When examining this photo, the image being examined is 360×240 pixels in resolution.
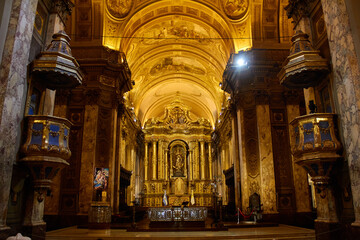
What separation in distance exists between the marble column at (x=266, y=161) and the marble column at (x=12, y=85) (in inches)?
364

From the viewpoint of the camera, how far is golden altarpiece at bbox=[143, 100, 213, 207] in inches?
992

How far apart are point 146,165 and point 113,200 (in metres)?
12.0

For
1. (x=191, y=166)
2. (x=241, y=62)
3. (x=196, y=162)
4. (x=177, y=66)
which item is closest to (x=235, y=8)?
(x=241, y=62)

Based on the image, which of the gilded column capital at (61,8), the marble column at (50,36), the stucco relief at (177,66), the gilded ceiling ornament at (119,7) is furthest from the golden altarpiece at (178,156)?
the gilded column capital at (61,8)

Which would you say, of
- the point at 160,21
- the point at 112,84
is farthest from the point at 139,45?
the point at 112,84

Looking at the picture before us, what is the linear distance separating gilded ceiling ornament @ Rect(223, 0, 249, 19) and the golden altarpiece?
12.8m

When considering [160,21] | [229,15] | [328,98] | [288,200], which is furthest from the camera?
[160,21]

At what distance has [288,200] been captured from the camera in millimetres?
12586

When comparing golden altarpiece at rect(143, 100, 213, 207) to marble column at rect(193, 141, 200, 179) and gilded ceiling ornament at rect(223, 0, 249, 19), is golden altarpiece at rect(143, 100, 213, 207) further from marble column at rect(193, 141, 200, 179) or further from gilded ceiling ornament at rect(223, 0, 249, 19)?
gilded ceiling ornament at rect(223, 0, 249, 19)

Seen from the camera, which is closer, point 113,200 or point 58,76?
point 58,76

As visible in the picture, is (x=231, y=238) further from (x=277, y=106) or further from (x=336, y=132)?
(x=277, y=106)

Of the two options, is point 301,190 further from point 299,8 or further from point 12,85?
point 12,85

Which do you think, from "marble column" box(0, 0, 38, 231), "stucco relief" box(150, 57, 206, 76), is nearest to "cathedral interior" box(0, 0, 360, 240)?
"marble column" box(0, 0, 38, 231)

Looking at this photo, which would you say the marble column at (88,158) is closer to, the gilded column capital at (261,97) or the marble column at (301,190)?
the gilded column capital at (261,97)
